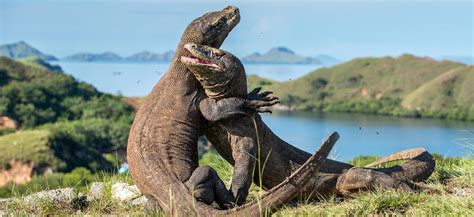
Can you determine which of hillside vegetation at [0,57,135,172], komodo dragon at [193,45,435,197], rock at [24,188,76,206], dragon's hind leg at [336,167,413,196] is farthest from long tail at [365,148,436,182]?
hillside vegetation at [0,57,135,172]

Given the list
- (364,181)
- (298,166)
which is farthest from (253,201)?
(364,181)

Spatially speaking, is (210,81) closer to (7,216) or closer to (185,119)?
(185,119)

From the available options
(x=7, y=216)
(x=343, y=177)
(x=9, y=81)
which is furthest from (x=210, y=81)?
(x=9, y=81)

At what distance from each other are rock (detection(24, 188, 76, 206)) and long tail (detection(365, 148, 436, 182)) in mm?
4231

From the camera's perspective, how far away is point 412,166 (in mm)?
9969

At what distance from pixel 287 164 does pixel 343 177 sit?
0.76 metres

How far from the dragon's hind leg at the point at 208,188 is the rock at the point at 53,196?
255 cm

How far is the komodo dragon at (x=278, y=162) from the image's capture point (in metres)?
8.38

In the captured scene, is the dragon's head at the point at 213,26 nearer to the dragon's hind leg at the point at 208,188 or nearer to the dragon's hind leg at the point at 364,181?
the dragon's hind leg at the point at 208,188

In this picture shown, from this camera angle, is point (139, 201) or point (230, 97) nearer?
point (230, 97)

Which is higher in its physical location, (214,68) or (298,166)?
(214,68)

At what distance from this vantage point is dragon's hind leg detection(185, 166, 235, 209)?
26.4 ft

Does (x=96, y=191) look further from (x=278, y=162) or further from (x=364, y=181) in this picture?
(x=364, y=181)

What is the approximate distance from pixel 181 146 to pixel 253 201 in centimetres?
116
